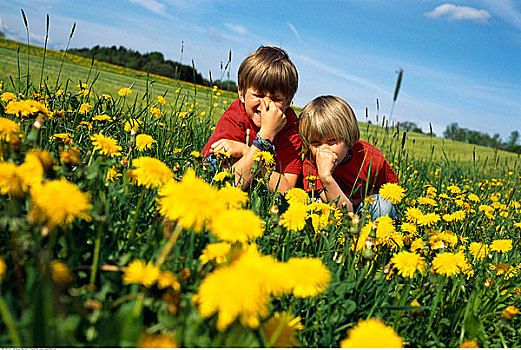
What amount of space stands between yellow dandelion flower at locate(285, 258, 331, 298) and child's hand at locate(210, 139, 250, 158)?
1925mm

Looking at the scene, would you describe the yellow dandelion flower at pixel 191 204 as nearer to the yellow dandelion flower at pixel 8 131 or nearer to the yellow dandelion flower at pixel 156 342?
the yellow dandelion flower at pixel 156 342

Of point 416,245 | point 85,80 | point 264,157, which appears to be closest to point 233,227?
point 264,157

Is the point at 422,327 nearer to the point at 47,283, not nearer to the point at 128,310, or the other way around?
the point at 128,310

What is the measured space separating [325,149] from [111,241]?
2.03 meters

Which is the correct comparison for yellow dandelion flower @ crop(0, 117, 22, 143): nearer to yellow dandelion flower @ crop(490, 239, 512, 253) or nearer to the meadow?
the meadow

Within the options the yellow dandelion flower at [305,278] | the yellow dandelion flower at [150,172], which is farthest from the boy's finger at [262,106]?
the yellow dandelion flower at [305,278]

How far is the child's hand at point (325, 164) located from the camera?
2.74 meters

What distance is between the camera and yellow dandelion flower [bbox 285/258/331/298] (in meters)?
0.92

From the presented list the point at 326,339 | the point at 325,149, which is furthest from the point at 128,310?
the point at 325,149

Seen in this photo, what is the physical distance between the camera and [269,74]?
295 cm

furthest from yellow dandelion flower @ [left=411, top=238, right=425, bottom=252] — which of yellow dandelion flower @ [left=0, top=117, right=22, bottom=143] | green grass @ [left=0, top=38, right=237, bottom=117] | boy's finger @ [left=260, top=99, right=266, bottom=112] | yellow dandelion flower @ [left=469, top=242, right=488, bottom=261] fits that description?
green grass @ [left=0, top=38, right=237, bottom=117]

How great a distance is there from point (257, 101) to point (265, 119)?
0.26 meters

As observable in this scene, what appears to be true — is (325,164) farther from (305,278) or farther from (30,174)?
(30,174)

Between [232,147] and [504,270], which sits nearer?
[504,270]
